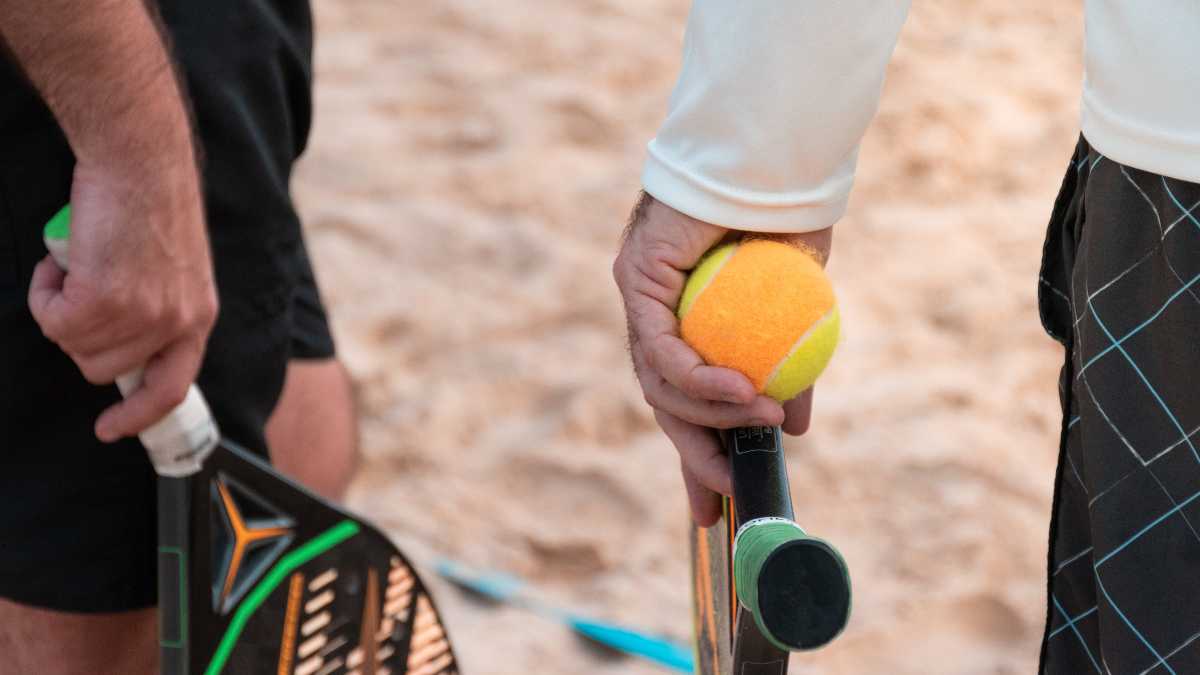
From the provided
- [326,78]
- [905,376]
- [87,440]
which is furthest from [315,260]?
[87,440]

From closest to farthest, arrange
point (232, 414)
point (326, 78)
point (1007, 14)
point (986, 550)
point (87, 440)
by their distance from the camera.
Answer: point (87, 440) → point (232, 414) → point (986, 550) → point (326, 78) → point (1007, 14)

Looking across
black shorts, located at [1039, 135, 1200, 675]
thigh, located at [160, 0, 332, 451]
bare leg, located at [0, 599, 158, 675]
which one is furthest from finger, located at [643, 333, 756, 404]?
bare leg, located at [0, 599, 158, 675]

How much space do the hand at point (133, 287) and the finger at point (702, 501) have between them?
53 centimetres

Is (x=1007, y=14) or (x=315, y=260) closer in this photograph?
(x=315, y=260)

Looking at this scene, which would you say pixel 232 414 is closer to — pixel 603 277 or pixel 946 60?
pixel 603 277

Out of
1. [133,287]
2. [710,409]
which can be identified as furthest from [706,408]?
[133,287]

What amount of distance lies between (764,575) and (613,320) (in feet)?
5.85

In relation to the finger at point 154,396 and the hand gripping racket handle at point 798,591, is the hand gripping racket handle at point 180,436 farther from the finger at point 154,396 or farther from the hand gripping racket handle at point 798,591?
the hand gripping racket handle at point 798,591

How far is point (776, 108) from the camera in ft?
3.22

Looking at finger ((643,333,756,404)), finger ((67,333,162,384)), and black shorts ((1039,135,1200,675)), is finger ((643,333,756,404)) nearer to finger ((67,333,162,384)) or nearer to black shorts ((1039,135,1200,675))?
black shorts ((1039,135,1200,675))

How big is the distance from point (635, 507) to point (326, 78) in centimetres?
170

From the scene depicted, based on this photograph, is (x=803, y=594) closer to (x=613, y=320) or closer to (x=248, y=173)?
(x=248, y=173)

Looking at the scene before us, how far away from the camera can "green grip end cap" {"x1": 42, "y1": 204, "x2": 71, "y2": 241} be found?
1.18 metres

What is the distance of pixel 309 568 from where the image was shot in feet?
4.95
